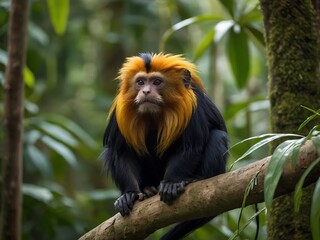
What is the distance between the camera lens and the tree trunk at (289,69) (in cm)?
341

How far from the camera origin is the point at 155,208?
328 centimetres

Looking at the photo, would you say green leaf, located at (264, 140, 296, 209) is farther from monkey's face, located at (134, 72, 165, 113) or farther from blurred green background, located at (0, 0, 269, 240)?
blurred green background, located at (0, 0, 269, 240)

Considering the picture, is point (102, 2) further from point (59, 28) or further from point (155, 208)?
point (155, 208)

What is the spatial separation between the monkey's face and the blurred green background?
679mm

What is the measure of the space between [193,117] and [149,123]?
0.35 meters

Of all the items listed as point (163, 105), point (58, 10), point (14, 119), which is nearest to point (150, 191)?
point (163, 105)

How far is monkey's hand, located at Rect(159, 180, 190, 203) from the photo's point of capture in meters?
3.21

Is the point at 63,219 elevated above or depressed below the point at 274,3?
below

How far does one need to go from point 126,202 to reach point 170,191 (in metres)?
0.37

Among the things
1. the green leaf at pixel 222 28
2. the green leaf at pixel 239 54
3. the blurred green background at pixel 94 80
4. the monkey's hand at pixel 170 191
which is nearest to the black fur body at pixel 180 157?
the monkey's hand at pixel 170 191

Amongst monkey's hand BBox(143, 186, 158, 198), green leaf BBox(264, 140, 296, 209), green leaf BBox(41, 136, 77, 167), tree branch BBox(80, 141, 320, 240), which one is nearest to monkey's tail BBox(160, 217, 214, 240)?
monkey's hand BBox(143, 186, 158, 198)

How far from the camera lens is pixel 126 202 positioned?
11.5 ft

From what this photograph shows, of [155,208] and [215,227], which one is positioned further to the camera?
[215,227]

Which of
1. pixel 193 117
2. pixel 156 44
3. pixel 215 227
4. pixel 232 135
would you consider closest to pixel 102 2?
pixel 156 44
